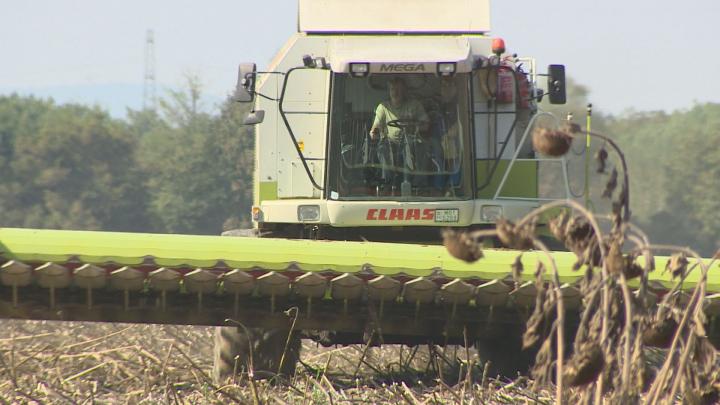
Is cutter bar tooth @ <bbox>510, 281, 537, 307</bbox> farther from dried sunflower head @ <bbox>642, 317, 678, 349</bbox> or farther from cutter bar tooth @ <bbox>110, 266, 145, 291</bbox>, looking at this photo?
dried sunflower head @ <bbox>642, 317, 678, 349</bbox>

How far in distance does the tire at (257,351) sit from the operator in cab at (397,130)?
1.31 metres

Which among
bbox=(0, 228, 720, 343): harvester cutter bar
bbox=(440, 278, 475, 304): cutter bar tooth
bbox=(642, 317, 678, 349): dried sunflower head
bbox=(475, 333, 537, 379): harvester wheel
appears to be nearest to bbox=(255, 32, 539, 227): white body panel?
bbox=(475, 333, 537, 379): harvester wheel

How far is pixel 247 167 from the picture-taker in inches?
1752

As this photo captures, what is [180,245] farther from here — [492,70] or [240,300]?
[492,70]

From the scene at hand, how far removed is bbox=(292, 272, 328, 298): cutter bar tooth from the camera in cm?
614

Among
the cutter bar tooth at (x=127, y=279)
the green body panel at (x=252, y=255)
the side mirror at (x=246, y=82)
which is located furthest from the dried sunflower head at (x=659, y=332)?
the side mirror at (x=246, y=82)

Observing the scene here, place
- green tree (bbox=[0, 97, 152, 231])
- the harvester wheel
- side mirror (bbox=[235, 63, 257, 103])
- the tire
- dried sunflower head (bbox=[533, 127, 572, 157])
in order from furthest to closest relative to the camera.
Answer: green tree (bbox=[0, 97, 152, 231]) < side mirror (bbox=[235, 63, 257, 103]) < the harvester wheel < the tire < dried sunflower head (bbox=[533, 127, 572, 157])

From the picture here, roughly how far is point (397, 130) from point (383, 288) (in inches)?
76.2

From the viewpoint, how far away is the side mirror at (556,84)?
8.32 meters

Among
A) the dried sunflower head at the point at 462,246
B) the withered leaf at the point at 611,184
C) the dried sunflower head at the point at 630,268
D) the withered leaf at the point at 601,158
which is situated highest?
the withered leaf at the point at 601,158

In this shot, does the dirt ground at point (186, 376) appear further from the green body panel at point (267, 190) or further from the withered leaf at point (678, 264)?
the withered leaf at point (678, 264)

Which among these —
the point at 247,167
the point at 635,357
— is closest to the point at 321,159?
the point at 635,357

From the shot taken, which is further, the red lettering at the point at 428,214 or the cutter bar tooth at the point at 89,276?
the red lettering at the point at 428,214

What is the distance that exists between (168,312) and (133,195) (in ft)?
162
